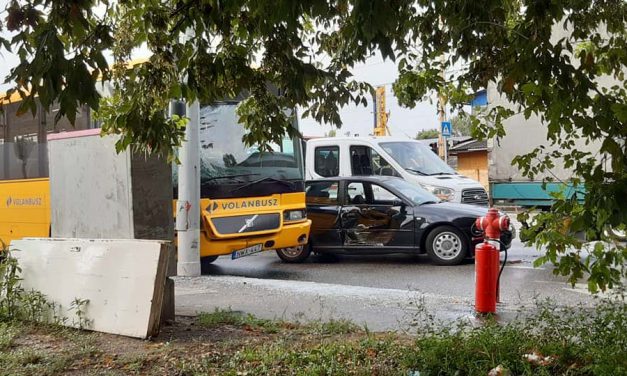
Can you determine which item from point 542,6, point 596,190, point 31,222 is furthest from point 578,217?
point 31,222

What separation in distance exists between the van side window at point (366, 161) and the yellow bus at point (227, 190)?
348 centimetres

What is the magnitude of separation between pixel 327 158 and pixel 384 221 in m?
3.67

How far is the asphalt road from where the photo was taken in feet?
21.4

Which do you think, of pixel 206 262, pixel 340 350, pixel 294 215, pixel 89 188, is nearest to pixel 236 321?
pixel 340 350

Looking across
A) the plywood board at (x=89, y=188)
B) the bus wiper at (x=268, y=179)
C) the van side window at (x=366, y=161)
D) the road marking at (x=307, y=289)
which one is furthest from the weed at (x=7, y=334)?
the van side window at (x=366, y=161)

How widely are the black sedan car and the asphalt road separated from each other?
290mm

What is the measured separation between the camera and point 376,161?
46.7 ft

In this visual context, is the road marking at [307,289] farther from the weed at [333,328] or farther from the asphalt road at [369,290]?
the weed at [333,328]

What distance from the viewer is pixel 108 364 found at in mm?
4762

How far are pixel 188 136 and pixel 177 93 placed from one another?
4.63 m

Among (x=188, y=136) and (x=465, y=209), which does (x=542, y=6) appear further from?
(x=465, y=209)

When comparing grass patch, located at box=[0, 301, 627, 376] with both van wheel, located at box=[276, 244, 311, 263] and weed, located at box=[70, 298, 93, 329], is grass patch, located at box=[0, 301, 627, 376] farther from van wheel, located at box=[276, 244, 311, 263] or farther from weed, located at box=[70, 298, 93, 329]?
van wheel, located at box=[276, 244, 311, 263]

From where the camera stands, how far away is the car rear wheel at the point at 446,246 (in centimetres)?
1060

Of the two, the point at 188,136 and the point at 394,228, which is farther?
the point at 394,228
